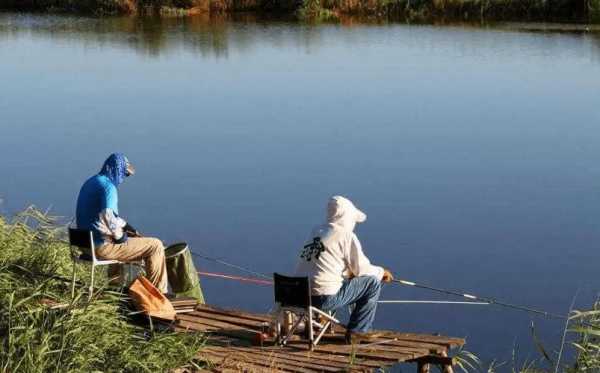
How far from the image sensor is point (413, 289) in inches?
378

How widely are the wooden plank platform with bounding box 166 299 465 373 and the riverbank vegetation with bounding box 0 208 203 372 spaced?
0.54 ft

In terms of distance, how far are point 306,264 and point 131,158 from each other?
27.3 ft

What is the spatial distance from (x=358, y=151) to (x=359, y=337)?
832cm

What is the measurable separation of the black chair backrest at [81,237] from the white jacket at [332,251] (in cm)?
131

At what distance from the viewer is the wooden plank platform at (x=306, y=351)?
6098mm

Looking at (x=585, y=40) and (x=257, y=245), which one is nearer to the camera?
(x=257, y=245)

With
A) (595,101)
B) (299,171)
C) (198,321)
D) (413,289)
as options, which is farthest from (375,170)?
(198,321)

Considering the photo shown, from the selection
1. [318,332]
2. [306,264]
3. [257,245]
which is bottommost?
[257,245]

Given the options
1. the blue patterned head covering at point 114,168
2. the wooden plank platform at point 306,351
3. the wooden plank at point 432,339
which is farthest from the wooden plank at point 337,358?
the blue patterned head covering at point 114,168

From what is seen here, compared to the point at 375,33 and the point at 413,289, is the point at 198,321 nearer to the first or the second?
the point at 413,289

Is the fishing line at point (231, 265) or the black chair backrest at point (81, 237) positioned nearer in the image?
the black chair backrest at point (81, 237)

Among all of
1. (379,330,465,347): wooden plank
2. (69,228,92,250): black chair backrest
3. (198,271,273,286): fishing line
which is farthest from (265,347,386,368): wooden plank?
(198,271,273,286): fishing line

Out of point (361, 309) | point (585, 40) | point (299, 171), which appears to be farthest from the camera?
point (585, 40)

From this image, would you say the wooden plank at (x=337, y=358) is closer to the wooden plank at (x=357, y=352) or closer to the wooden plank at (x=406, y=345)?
the wooden plank at (x=357, y=352)
